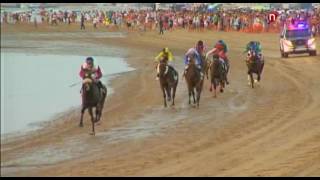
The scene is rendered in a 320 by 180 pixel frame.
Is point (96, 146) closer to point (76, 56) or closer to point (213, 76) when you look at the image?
point (213, 76)

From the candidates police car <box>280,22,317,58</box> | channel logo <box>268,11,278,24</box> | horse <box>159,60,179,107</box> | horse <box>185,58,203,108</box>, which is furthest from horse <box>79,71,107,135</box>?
channel logo <box>268,11,278,24</box>

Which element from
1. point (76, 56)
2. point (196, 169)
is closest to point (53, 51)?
point (76, 56)

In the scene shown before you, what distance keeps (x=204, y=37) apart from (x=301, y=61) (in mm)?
20121

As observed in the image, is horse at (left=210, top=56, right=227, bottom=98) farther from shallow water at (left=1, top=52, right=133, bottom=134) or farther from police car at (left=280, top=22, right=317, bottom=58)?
police car at (left=280, top=22, right=317, bottom=58)

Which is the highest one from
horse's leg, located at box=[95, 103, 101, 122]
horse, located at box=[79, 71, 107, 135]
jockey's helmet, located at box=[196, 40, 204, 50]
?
jockey's helmet, located at box=[196, 40, 204, 50]

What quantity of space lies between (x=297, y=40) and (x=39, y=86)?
49.6ft

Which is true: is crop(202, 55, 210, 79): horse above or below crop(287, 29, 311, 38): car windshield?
above

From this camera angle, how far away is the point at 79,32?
65375 millimetres

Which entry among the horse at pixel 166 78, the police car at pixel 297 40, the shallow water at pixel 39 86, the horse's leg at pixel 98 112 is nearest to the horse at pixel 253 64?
the horse at pixel 166 78

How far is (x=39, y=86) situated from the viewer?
23.3 m

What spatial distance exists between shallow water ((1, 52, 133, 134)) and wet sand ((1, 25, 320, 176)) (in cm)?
68

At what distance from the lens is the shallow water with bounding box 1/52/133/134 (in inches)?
509

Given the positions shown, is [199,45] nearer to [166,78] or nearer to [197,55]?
[197,55]

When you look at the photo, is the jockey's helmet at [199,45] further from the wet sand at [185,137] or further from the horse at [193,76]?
the wet sand at [185,137]
